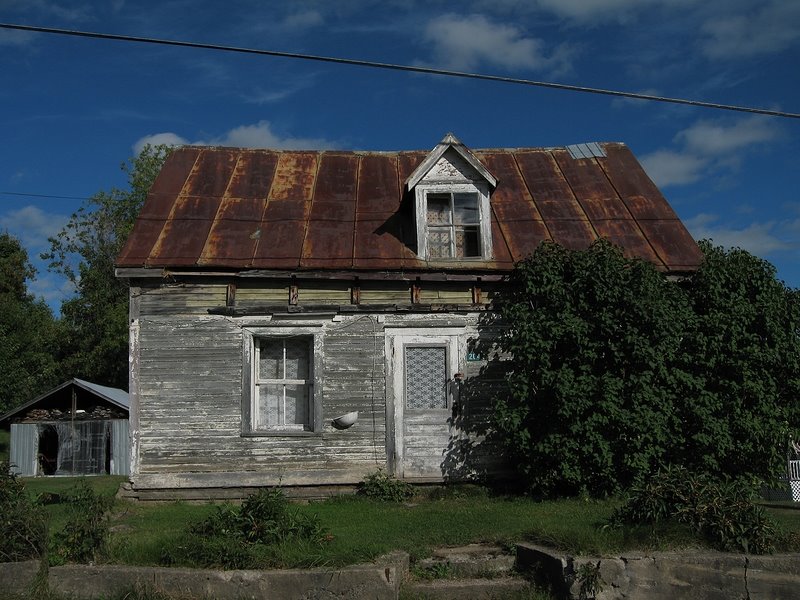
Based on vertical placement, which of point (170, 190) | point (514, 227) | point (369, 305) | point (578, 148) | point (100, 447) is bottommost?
point (100, 447)

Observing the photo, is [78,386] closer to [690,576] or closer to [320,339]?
[320,339]

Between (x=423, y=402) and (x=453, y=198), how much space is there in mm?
3620

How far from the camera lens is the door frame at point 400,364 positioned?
38.6 ft

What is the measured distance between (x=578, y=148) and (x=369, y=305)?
6.89 meters

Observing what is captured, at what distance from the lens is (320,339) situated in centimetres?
1190

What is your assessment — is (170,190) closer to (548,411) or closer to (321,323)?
(321,323)

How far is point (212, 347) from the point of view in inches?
465

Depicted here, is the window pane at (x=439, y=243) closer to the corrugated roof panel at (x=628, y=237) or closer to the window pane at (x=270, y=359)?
the corrugated roof panel at (x=628, y=237)

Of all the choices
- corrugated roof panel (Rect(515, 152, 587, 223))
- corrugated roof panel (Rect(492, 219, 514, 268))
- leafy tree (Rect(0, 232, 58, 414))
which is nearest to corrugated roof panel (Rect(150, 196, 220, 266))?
corrugated roof panel (Rect(492, 219, 514, 268))

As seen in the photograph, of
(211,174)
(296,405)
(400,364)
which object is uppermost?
(211,174)

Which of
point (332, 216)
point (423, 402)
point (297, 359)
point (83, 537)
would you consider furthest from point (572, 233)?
point (83, 537)

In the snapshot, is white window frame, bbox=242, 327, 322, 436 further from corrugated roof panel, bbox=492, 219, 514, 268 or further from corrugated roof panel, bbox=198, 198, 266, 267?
corrugated roof panel, bbox=492, 219, 514, 268

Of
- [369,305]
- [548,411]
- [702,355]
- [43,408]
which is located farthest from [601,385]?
[43,408]

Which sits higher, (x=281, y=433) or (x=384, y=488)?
(x=281, y=433)
